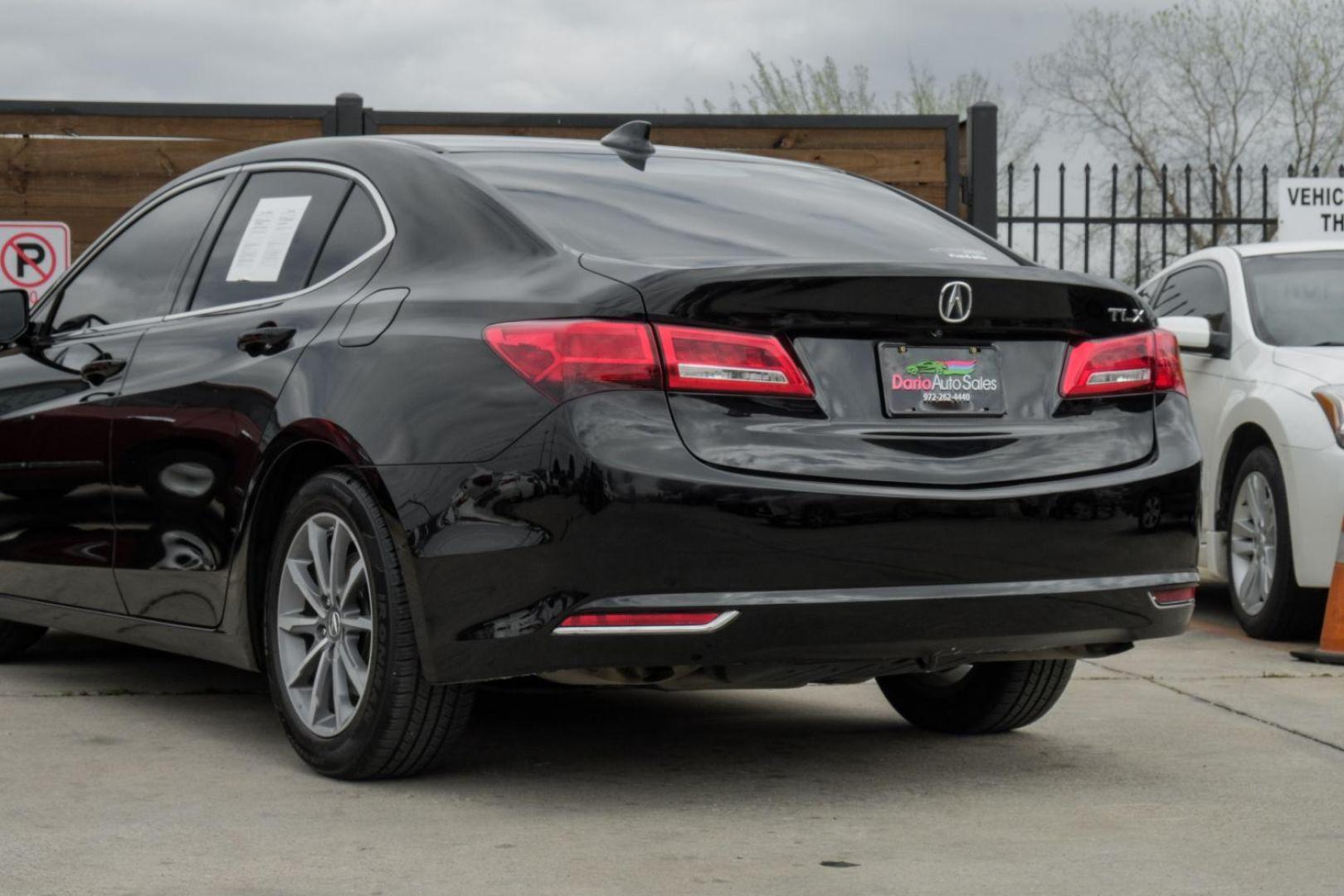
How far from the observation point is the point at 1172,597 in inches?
184

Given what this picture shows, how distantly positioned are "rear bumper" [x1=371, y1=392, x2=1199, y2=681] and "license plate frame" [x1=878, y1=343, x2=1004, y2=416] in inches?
7.6

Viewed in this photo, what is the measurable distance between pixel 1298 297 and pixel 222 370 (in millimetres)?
5152

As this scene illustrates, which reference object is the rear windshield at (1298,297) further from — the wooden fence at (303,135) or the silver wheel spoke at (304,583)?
the silver wheel spoke at (304,583)

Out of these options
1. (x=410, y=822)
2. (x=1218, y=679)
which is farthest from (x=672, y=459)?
(x=1218, y=679)

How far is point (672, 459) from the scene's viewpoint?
414cm

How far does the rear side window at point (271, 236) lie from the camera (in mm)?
5219

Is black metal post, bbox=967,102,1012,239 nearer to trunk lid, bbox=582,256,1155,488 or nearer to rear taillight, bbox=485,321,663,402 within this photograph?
trunk lid, bbox=582,256,1155,488

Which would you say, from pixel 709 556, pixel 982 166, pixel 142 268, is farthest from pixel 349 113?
pixel 709 556

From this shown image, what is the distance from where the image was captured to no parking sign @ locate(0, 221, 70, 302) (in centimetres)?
1123

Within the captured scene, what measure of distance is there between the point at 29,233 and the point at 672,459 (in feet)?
26.4

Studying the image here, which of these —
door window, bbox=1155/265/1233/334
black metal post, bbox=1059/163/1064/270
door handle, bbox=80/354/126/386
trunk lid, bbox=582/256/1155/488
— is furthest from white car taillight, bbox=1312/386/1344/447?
black metal post, bbox=1059/163/1064/270

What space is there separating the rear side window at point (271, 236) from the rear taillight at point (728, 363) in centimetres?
132

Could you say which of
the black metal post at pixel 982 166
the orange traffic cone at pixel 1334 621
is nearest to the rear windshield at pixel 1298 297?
the orange traffic cone at pixel 1334 621

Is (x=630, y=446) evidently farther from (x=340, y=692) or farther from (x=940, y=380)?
(x=340, y=692)
